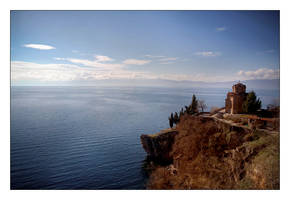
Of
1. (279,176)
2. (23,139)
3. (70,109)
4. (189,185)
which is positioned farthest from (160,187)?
(70,109)

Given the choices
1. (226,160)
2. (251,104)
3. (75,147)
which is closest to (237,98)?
(251,104)

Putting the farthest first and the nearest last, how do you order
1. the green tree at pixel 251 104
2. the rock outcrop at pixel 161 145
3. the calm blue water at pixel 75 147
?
1. the rock outcrop at pixel 161 145
2. the calm blue water at pixel 75 147
3. the green tree at pixel 251 104

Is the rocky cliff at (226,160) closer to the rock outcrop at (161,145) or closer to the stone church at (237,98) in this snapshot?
the stone church at (237,98)

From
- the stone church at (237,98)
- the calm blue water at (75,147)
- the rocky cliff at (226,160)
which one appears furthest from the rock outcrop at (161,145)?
the rocky cliff at (226,160)

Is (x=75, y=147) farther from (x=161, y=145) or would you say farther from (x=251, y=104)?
(x=251, y=104)

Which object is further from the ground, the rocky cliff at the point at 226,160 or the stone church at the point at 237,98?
the stone church at the point at 237,98

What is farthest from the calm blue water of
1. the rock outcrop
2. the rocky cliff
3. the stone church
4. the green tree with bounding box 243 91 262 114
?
the rocky cliff
